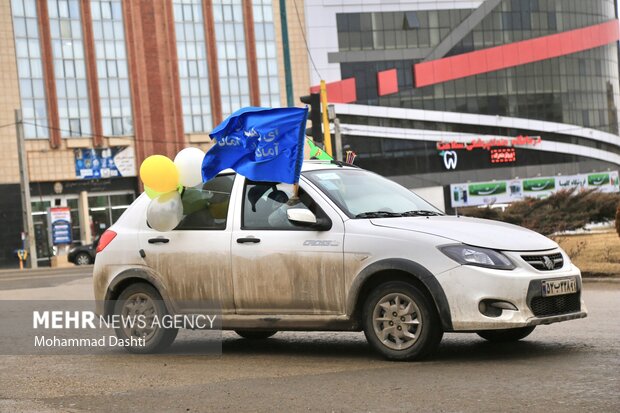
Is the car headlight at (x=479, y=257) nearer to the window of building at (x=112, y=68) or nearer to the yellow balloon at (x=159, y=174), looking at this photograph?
the yellow balloon at (x=159, y=174)

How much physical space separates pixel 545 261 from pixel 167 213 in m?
3.47

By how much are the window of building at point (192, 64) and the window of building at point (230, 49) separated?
949mm

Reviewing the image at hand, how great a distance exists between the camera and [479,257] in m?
7.68

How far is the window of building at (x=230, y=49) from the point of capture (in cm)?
6044

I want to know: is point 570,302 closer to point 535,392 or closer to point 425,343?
point 425,343

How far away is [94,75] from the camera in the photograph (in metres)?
57.5

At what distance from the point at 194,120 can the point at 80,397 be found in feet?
175

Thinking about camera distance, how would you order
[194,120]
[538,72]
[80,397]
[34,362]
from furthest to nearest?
[538,72] → [194,120] → [34,362] → [80,397]

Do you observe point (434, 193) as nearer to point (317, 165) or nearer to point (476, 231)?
point (317, 165)

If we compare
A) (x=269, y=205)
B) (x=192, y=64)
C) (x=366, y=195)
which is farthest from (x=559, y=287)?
(x=192, y=64)

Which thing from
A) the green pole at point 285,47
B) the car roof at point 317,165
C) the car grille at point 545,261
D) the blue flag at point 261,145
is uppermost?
the green pole at point 285,47

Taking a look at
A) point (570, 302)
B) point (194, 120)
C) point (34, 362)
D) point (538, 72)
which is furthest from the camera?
point (538, 72)

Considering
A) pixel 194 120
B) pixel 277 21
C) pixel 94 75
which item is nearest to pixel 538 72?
pixel 277 21

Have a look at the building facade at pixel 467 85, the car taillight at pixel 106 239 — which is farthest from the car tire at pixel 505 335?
the building facade at pixel 467 85
